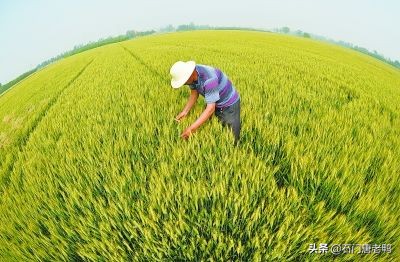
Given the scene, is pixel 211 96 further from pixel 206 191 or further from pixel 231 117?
pixel 206 191

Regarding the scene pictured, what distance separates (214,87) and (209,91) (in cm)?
7

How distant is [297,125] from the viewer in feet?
12.7

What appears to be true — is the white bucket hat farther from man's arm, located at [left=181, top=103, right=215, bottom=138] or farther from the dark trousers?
the dark trousers

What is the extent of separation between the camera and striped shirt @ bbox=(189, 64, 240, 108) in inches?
127

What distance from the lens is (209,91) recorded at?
3.22m

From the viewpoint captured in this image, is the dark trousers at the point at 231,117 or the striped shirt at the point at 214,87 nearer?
the striped shirt at the point at 214,87

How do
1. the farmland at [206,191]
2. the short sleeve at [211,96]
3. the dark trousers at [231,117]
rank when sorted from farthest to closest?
the dark trousers at [231,117], the short sleeve at [211,96], the farmland at [206,191]

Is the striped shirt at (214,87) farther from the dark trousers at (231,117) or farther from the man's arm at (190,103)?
the man's arm at (190,103)

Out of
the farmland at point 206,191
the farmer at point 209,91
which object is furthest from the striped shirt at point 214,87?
the farmland at point 206,191

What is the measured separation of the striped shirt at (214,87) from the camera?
127 inches

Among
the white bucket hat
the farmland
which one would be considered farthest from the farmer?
the farmland

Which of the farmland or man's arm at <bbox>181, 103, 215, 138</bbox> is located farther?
man's arm at <bbox>181, 103, 215, 138</bbox>

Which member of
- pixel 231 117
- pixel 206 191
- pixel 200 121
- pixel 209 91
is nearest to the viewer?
pixel 206 191

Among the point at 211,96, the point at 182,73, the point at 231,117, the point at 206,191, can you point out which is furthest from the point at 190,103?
the point at 206,191
